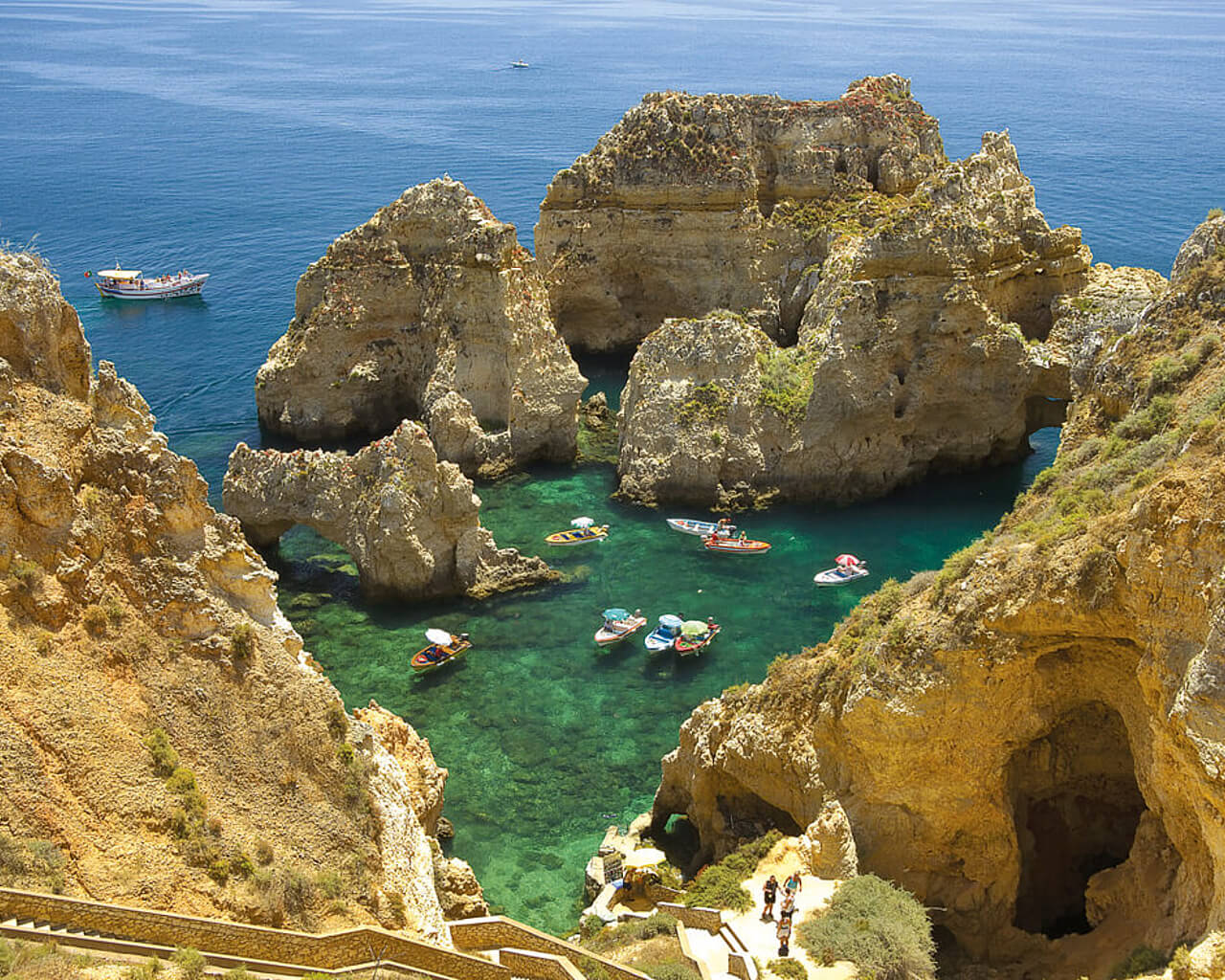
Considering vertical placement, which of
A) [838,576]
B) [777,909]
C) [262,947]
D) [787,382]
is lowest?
[838,576]

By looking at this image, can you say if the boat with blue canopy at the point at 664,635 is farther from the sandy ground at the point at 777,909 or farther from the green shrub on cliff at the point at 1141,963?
the green shrub on cliff at the point at 1141,963

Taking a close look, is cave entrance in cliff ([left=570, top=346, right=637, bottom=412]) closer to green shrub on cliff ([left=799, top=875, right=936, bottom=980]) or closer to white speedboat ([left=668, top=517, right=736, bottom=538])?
white speedboat ([left=668, top=517, right=736, bottom=538])

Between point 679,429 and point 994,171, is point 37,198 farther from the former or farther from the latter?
point 994,171

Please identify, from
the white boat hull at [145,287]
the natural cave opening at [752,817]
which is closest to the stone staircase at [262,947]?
the natural cave opening at [752,817]

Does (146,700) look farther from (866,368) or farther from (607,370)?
(607,370)

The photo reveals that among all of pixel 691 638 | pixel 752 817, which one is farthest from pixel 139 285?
pixel 752 817

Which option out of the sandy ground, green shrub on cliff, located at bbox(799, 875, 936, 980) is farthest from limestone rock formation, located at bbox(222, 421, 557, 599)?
green shrub on cliff, located at bbox(799, 875, 936, 980)

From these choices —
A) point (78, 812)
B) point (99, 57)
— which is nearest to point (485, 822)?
point (78, 812)
